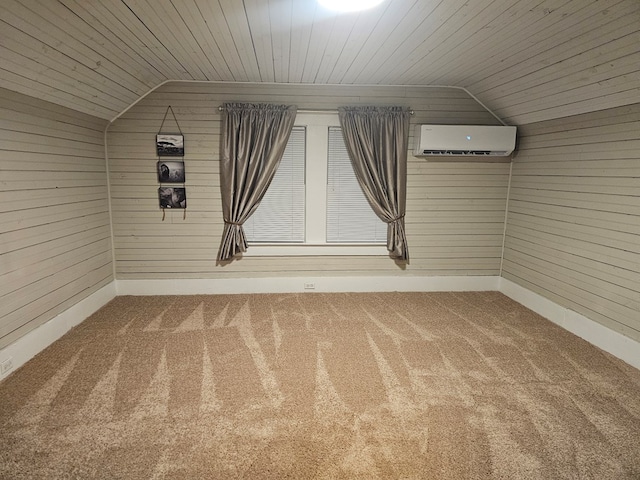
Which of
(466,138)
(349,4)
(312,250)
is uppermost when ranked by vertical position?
(349,4)

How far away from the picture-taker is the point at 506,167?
4312 millimetres

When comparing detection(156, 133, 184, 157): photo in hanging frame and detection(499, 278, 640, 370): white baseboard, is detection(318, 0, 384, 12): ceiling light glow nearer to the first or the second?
detection(156, 133, 184, 157): photo in hanging frame

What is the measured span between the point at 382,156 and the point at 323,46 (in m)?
1.58

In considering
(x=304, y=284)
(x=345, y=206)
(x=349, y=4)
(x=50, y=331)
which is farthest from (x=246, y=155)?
(x=50, y=331)

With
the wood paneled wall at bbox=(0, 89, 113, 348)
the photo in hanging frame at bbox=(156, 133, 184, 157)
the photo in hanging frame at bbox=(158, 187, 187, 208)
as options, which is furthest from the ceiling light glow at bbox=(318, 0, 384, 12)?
the photo in hanging frame at bbox=(158, 187, 187, 208)

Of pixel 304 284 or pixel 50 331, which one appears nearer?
pixel 50 331

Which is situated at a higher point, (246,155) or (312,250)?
(246,155)

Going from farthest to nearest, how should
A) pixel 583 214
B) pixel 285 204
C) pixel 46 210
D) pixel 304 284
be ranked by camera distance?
pixel 304 284, pixel 285 204, pixel 583 214, pixel 46 210

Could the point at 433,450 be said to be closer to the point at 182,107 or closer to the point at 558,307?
the point at 558,307

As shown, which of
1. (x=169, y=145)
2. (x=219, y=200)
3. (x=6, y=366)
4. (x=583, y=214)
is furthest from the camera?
(x=219, y=200)

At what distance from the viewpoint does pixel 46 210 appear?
2.97 m

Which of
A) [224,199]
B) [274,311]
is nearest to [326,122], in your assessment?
[224,199]

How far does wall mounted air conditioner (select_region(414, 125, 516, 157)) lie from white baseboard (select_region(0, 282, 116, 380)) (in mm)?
3906

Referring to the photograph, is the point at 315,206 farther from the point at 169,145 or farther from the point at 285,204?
the point at 169,145
